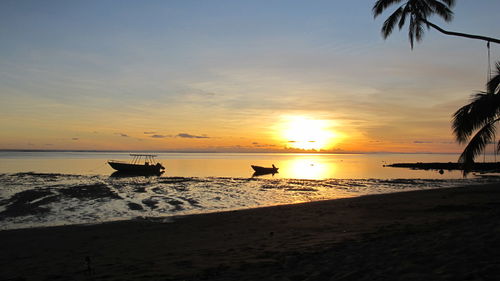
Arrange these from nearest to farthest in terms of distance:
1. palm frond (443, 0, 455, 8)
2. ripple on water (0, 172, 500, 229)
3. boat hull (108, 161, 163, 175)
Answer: palm frond (443, 0, 455, 8)
ripple on water (0, 172, 500, 229)
boat hull (108, 161, 163, 175)

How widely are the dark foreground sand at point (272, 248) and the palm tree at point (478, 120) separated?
322cm

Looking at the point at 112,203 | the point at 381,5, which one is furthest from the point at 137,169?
the point at 381,5

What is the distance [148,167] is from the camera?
2477 inches

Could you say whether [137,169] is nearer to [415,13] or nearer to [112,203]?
[112,203]

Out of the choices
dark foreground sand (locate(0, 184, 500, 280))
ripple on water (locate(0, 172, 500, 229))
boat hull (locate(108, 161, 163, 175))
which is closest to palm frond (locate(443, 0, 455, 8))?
dark foreground sand (locate(0, 184, 500, 280))

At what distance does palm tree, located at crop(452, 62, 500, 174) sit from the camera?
14.0 meters

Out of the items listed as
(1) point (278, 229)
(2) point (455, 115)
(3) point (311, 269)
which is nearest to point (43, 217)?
(1) point (278, 229)

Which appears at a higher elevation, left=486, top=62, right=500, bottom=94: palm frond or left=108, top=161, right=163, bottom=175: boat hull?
left=486, top=62, right=500, bottom=94: palm frond

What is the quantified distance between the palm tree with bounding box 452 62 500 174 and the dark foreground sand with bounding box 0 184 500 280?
3217 mm

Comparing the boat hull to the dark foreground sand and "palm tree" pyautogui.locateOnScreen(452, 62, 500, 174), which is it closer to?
the dark foreground sand

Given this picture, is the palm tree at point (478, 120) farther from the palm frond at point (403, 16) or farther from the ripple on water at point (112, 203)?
the ripple on water at point (112, 203)

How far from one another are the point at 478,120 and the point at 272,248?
33.3 feet

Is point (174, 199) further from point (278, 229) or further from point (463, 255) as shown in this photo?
point (463, 255)

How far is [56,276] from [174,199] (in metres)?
18.7
